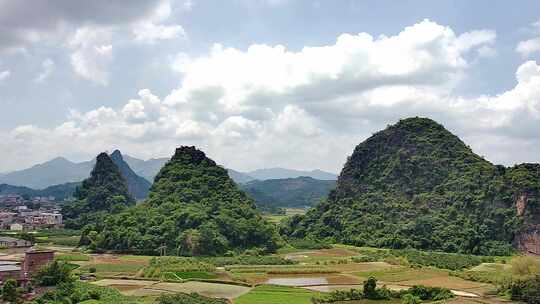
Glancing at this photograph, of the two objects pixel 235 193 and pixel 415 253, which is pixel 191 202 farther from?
pixel 415 253

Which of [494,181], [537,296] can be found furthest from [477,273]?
[494,181]

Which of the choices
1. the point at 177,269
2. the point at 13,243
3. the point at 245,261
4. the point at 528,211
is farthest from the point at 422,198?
the point at 13,243

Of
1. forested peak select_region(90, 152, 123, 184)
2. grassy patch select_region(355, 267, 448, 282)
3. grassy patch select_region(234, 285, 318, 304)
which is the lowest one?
grassy patch select_region(234, 285, 318, 304)

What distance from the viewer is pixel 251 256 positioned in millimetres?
54219

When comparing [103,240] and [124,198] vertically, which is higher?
[124,198]

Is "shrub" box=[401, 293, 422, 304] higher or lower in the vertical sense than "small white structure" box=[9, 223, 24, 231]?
lower

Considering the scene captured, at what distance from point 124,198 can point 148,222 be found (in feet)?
106

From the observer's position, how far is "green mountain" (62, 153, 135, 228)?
3281 inches

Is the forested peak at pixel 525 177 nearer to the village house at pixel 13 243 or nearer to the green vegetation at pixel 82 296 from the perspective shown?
the green vegetation at pixel 82 296

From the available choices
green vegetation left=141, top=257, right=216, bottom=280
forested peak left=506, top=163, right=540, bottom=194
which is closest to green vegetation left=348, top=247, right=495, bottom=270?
forested peak left=506, top=163, right=540, bottom=194

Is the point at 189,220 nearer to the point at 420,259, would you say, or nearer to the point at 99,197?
the point at 420,259

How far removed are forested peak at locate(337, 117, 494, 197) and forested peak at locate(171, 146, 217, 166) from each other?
843 inches

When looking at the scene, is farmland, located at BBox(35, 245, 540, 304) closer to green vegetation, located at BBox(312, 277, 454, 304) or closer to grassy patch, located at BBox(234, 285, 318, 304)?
grassy patch, located at BBox(234, 285, 318, 304)

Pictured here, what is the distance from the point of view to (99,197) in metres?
87.4
